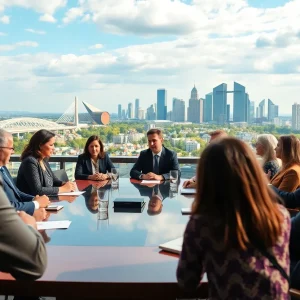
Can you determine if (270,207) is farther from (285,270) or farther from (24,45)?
(24,45)

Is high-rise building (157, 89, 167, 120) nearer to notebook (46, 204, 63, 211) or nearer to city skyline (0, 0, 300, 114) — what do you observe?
city skyline (0, 0, 300, 114)

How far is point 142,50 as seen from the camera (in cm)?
1143

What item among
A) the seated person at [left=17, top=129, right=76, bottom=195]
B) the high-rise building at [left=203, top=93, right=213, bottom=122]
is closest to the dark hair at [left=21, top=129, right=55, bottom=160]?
the seated person at [left=17, top=129, right=76, bottom=195]

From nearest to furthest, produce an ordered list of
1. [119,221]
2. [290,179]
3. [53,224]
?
[53,224] → [119,221] → [290,179]

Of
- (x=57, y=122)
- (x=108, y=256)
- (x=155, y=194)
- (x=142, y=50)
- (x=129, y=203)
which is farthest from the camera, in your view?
(x=142, y=50)

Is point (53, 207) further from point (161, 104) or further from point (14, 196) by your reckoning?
point (161, 104)

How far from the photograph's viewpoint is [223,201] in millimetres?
1270

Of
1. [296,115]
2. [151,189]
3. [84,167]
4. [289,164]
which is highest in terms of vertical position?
[296,115]

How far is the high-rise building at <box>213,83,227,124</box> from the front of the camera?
712 cm

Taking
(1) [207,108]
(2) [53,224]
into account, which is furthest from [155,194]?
(1) [207,108]

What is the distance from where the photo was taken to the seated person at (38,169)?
141 inches

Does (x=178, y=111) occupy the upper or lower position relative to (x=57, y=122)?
upper

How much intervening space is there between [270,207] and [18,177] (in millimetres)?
2858

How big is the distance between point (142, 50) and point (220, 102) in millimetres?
4688
